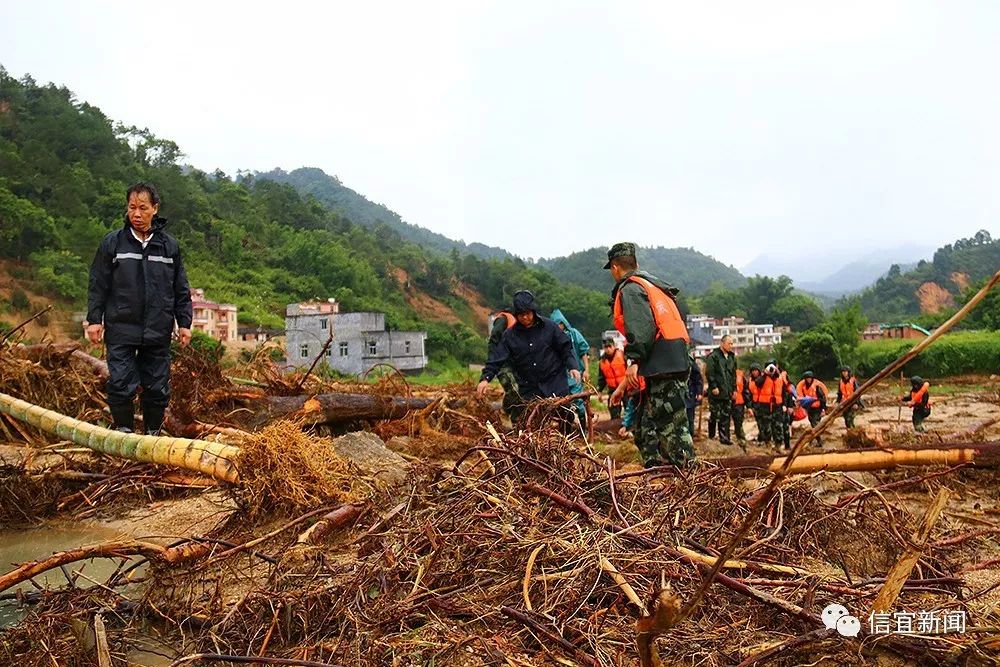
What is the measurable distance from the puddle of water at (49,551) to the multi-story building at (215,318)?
4953 centimetres

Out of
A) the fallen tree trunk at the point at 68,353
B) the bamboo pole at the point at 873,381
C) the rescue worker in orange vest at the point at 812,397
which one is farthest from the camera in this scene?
the rescue worker in orange vest at the point at 812,397

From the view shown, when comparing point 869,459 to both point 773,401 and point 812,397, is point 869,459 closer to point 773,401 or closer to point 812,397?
point 773,401

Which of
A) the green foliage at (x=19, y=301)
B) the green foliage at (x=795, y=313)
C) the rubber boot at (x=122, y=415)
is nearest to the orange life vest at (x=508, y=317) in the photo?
the rubber boot at (x=122, y=415)

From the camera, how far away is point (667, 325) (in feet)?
13.0

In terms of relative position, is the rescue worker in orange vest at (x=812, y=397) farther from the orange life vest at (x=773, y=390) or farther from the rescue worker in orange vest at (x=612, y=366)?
the rescue worker in orange vest at (x=612, y=366)

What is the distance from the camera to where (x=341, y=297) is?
7419 cm

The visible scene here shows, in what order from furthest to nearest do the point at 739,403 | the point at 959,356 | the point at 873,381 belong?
the point at 959,356, the point at 739,403, the point at 873,381

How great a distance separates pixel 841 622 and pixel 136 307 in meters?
4.45

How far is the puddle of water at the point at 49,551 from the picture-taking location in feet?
9.24

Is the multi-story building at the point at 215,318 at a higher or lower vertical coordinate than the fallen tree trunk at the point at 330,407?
higher

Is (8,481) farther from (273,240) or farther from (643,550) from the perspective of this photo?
(273,240)

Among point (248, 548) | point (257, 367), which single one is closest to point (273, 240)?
point (257, 367)

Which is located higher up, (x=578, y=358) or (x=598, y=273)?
(x=598, y=273)

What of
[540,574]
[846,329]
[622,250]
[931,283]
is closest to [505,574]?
[540,574]
